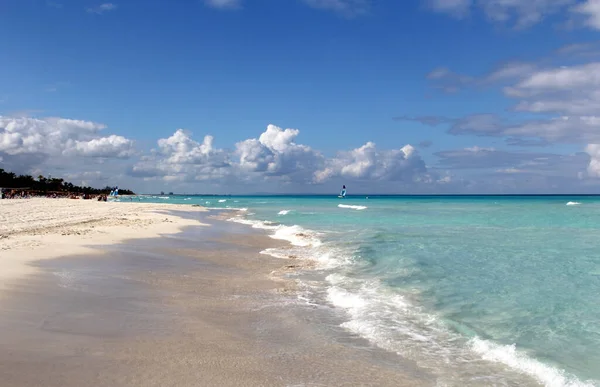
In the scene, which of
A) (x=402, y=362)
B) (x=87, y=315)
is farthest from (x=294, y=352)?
(x=87, y=315)

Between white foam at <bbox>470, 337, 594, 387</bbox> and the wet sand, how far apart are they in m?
1.52

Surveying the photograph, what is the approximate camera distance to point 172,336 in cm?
731

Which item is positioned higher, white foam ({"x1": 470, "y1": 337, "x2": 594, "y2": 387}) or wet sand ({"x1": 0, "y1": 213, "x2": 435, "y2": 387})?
wet sand ({"x1": 0, "y1": 213, "x2": 435, "y2": 387})

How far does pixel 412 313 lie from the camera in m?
9.69

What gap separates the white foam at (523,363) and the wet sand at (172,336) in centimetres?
152

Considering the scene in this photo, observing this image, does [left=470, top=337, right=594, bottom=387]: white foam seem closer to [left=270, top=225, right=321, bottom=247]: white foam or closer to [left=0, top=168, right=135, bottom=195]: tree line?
[left=270, top=225, right=321, bottom=247]: white foam

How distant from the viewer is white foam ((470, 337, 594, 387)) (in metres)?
6.14

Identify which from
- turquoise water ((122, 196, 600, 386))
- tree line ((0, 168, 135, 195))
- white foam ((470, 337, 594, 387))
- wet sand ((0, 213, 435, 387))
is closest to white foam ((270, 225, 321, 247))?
turquoise water ((122, 196, 600, 386))

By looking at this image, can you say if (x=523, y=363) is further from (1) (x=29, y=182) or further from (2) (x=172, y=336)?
(1) (x=29, y=182)

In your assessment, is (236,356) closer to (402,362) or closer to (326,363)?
(326,363)

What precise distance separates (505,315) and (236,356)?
6179 mm

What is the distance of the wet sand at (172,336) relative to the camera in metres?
5.76

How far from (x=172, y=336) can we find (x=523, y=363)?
18.3 ft

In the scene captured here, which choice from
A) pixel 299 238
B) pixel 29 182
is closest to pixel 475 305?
pixel 299 238
